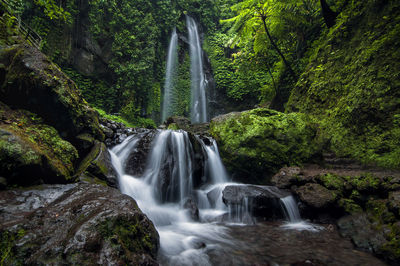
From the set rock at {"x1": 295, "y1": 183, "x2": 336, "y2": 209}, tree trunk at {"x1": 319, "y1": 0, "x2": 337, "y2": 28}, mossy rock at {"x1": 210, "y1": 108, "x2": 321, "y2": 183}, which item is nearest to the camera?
rock at {"x1": 295, "y1": 183, "x2": 336, "y2": 209}

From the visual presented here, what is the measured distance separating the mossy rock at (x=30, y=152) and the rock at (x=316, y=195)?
5.30 m

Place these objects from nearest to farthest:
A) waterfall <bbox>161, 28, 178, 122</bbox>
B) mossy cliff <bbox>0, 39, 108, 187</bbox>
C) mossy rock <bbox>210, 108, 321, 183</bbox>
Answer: mossy cliff <bbox>0, 39, 108, 187</bbox>
mossy rock <bbox>210, 108, 321, 183</bbox>
waterfall <bbox>161, 28, 178, 122</bbox>

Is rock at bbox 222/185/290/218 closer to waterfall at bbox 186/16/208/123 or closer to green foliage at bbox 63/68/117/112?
green foliage at bbox 63/68/117/112

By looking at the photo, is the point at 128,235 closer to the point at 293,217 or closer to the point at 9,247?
the point at 9,247

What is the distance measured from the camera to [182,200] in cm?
585

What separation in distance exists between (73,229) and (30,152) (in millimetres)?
1734

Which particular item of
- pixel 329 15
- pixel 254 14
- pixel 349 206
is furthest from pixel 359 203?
pixel 254 14

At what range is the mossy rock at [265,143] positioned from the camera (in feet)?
21.4

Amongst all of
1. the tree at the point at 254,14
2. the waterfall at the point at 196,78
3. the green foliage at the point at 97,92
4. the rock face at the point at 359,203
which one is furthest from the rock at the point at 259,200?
the waterfall at the point at 196,78

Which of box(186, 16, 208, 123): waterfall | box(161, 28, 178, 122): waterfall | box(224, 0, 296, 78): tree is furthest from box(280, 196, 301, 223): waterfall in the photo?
box(186, 16, 208, 123): waterfall

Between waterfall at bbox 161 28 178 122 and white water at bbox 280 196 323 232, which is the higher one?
waterfall at bbox 161 28 178 122

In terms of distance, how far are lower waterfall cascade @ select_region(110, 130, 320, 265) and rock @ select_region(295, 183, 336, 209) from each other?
41 centimetres

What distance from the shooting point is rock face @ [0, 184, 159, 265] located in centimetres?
176

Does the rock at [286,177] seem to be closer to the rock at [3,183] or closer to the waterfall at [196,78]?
the rock at [3,183]
